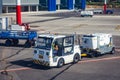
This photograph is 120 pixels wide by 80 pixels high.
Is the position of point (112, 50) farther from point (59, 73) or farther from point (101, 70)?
point (59, 73)

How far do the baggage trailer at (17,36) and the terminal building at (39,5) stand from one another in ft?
239

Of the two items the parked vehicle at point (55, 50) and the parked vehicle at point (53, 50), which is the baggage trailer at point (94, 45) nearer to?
the parked vehicle at point (55, 50)

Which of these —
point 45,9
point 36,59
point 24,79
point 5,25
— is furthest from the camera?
point 45,9

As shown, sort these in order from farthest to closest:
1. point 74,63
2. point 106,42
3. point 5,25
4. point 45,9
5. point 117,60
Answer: point 45,9
point 5,25
point 106,42
point 117,60
point 74,63

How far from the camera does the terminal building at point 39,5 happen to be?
399ft

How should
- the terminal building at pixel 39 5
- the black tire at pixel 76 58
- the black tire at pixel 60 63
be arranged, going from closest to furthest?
1. the black tire at pixel 60 63
2. the black tire at pixel 76 58
3. the terminal building at pixel 39 5

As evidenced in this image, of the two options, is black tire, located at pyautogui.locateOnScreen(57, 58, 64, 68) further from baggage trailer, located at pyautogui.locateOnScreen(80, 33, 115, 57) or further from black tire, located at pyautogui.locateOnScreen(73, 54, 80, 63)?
baggage trailer, located at pyautogui.locateOnScreen(80, 33, 115, 57)

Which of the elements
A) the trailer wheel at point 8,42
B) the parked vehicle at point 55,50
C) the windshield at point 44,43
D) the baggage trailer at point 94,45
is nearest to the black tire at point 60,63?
the parked vehicle at point 55,50

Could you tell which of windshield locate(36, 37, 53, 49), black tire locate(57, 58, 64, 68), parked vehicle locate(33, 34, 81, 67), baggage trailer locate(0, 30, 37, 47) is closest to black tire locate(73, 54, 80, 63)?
parked vehicle locate(33, 34, 81, 67)

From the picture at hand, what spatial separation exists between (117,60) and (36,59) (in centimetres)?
818

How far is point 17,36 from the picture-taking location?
39750 mm

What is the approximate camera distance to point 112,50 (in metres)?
35.5

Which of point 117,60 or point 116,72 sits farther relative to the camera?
point 117,60

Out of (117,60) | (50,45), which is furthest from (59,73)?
(117,60)
